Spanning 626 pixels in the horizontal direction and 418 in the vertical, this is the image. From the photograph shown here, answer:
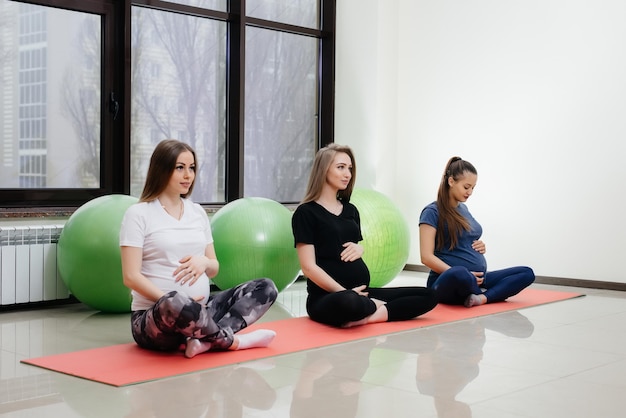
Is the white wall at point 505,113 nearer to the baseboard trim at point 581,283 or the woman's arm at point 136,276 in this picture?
the baseboard trim at point 581,283

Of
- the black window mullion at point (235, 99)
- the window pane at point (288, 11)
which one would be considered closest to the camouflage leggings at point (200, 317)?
the black window mullion at point (235, 99)

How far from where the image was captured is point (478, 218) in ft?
21.9

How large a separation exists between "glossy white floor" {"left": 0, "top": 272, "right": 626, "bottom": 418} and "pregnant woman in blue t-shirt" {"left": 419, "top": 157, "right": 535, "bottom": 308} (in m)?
0.50

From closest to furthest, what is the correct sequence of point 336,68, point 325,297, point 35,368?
point 35,368, point 325,297, point 336,68

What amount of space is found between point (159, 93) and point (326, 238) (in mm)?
2464

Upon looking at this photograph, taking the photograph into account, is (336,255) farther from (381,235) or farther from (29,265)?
(29,265)

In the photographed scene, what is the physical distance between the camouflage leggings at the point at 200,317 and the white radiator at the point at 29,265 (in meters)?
1.51

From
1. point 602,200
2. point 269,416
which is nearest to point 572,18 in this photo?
point 602,200

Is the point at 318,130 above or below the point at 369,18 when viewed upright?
below

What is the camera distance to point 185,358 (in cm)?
341

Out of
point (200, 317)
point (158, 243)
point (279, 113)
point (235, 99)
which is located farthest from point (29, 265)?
point (279, 113)

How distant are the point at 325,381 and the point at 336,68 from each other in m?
4.56

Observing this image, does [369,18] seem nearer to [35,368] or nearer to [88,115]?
[88,115]

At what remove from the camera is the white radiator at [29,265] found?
4.77 metres
